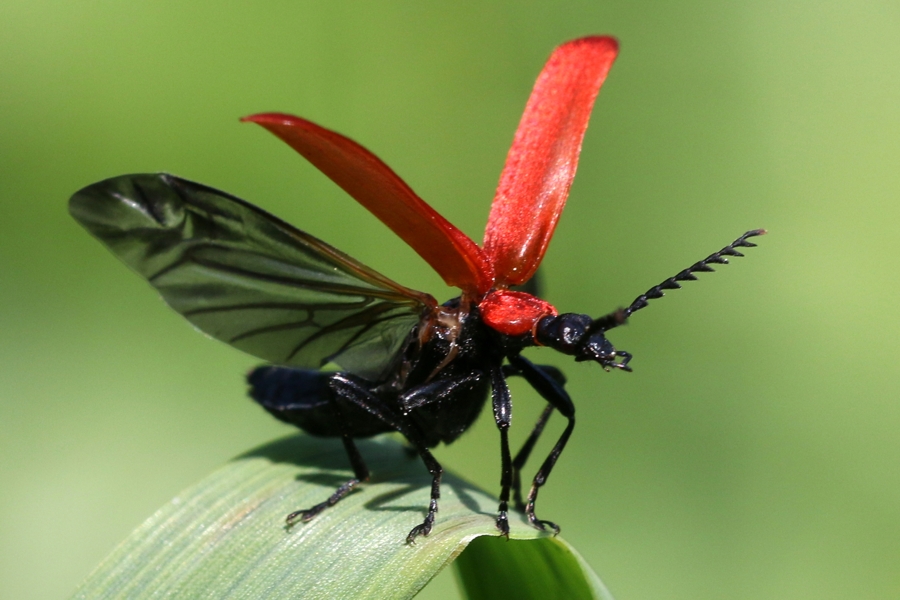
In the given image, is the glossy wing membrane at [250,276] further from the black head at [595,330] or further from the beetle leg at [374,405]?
the black head at [595,330]

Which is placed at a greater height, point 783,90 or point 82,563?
point 783,90

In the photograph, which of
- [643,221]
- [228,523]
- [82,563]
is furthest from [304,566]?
[643,221]

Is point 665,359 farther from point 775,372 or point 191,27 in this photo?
point 191,27

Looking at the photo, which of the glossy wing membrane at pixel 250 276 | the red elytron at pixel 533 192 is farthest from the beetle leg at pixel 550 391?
the glossy wing membrane at pixel 250 276

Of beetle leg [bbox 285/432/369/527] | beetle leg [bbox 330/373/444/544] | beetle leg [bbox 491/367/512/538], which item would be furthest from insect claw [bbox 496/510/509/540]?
beetle leg [bbox 285/432/369/527]

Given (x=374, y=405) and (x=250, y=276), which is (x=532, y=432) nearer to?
(x=374, y=405)

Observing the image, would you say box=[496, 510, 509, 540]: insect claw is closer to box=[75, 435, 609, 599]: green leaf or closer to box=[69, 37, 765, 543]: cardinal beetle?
box=[75, 435, 609, 599]: green leaf

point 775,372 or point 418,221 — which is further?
point 775,372
